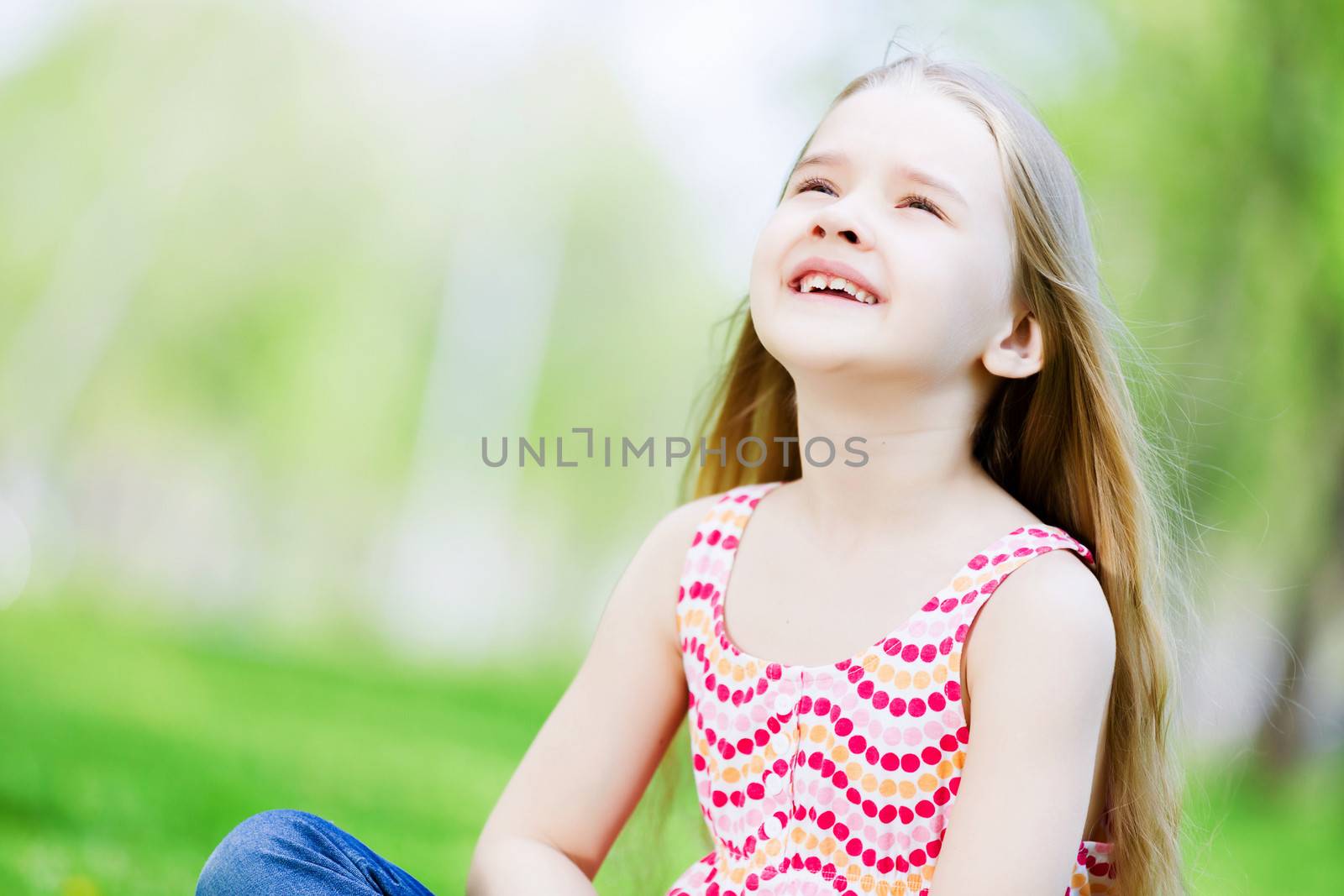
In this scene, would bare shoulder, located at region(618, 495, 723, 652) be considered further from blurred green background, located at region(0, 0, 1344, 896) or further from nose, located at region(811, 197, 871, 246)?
blurred green background, located at region(0, 0, 1344, 896)

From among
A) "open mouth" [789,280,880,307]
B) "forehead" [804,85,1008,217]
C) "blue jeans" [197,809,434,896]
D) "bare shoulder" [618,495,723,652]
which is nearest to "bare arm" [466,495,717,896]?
"bare shoulder" [618,495,723,652]

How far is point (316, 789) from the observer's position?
2.71 m

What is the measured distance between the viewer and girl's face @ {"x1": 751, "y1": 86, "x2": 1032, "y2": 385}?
1.02 m

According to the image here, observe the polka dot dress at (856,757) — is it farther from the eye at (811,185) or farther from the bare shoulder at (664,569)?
the eye at (811,185)

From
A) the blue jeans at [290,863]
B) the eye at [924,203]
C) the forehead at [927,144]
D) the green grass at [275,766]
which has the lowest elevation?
the green grass at [275,766]

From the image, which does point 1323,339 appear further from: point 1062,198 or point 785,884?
point 785,884

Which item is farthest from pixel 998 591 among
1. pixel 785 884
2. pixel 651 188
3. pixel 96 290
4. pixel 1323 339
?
pixel 96 290

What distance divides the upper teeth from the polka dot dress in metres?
0.21

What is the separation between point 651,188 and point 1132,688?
3558 mm

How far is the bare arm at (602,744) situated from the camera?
1.15m

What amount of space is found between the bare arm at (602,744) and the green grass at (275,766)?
22 centimetres

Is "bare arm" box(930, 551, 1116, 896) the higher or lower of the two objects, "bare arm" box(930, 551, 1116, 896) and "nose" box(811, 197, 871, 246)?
the lower

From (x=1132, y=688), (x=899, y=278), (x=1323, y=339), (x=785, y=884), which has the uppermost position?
(x=1323, y=339)

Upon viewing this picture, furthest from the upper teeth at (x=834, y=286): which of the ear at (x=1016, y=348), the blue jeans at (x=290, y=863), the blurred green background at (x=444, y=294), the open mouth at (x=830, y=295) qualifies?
the blurred green background at (x=444, y=294)
